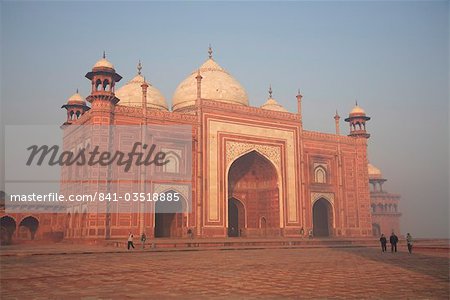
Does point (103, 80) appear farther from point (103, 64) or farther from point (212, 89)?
point (212, 89)

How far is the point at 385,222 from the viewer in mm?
39719

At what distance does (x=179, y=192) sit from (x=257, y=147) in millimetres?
5655

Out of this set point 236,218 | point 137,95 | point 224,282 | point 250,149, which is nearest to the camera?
point 224,282

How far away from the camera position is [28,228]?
26469mm

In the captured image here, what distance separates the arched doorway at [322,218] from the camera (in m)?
28.3

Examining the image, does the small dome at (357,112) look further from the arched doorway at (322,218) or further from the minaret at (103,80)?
the minaret at (103,80)

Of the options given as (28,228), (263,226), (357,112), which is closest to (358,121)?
(357,112)

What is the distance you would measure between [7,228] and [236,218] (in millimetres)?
13493

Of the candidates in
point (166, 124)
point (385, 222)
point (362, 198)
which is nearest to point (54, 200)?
point (166, 124)

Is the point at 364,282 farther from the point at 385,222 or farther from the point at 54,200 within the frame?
the point at 385,222

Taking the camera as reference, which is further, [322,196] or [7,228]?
[322,196]

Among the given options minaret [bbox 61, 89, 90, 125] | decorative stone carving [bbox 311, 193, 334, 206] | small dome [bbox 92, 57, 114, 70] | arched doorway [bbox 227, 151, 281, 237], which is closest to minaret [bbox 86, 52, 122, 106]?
small dome [bbox 92, 57, 114, 70]

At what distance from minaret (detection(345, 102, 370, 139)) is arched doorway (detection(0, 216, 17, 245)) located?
2198 cm

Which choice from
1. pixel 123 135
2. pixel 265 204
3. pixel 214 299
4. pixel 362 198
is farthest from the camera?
pixel 362 198
